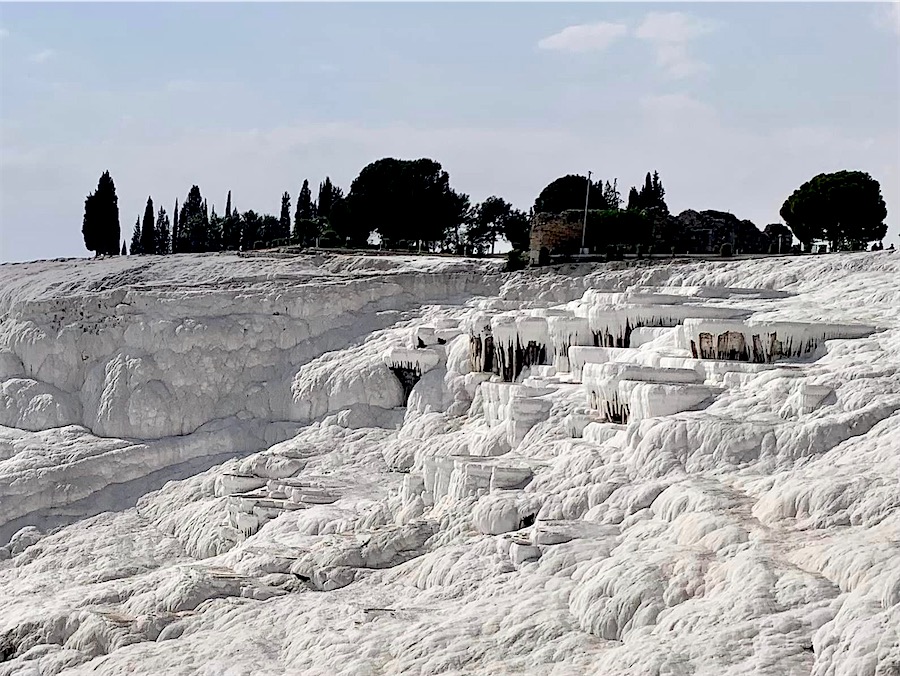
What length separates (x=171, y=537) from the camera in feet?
88.8

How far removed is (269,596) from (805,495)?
7.43m

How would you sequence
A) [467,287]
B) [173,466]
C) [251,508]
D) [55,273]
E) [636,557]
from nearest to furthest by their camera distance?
[636,557] → [251,508] → [173,466] → [467,287] → [55,273]

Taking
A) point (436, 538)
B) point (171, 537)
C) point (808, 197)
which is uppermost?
point (808, 197)

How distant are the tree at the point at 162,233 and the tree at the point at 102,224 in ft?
67.2

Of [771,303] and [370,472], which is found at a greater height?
[771,303]

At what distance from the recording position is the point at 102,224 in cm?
5650

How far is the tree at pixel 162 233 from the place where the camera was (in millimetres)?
78125

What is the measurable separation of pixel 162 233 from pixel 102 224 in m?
22.5

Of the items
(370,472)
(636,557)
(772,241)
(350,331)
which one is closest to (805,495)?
(636,557)

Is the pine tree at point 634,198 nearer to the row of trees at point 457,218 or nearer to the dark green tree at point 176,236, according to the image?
the row of trees at point 457,218

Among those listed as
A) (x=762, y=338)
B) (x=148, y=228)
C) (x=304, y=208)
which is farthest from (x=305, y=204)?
(x=762, y=338)

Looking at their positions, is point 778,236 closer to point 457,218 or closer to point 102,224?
point 457,218

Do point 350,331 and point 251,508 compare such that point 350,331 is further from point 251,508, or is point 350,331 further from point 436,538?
point 436,538

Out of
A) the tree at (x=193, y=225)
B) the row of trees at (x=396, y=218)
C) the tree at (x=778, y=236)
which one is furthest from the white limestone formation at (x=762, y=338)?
the tree at (x=193, y=225)
